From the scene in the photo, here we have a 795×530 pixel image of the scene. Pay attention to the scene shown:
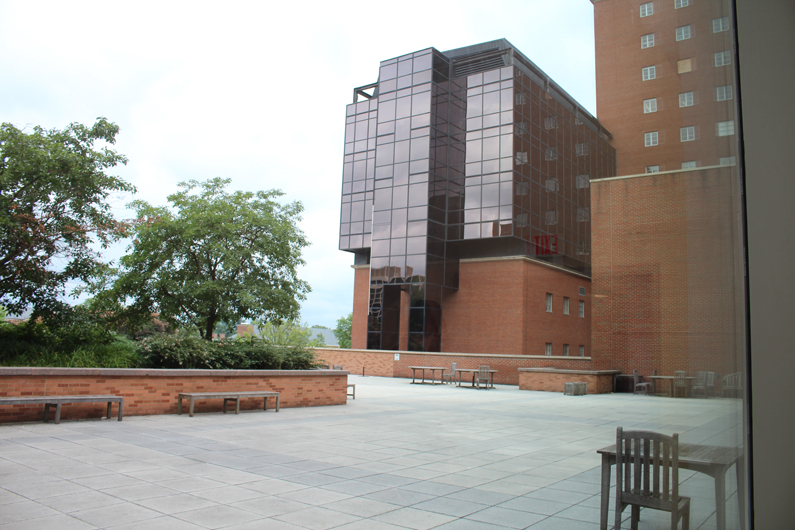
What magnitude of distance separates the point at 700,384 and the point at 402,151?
3700 cm

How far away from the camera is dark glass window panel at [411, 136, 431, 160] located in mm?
37344

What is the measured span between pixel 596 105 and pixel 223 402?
10.9 metres

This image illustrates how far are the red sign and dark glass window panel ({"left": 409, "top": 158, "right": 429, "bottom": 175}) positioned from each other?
8.74 metres

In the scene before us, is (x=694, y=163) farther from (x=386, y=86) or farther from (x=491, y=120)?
(x=386, y=86)

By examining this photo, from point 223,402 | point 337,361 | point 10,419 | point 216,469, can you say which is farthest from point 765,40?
point 337,361

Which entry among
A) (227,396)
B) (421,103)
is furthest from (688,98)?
(421,103)

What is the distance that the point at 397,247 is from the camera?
37406 mm

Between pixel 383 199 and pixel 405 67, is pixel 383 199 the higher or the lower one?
the lower one

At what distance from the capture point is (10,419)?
9281mm

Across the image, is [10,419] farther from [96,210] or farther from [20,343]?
[96,210]

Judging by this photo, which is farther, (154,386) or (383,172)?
(383,172)

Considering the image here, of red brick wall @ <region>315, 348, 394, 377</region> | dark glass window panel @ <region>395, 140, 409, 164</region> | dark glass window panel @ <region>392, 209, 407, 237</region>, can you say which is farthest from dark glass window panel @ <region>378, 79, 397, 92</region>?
red brick wall @ <region>315, 348, 394, 377</region>

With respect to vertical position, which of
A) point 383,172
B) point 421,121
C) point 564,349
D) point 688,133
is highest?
point 421,121

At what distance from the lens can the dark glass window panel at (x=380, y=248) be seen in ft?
125
